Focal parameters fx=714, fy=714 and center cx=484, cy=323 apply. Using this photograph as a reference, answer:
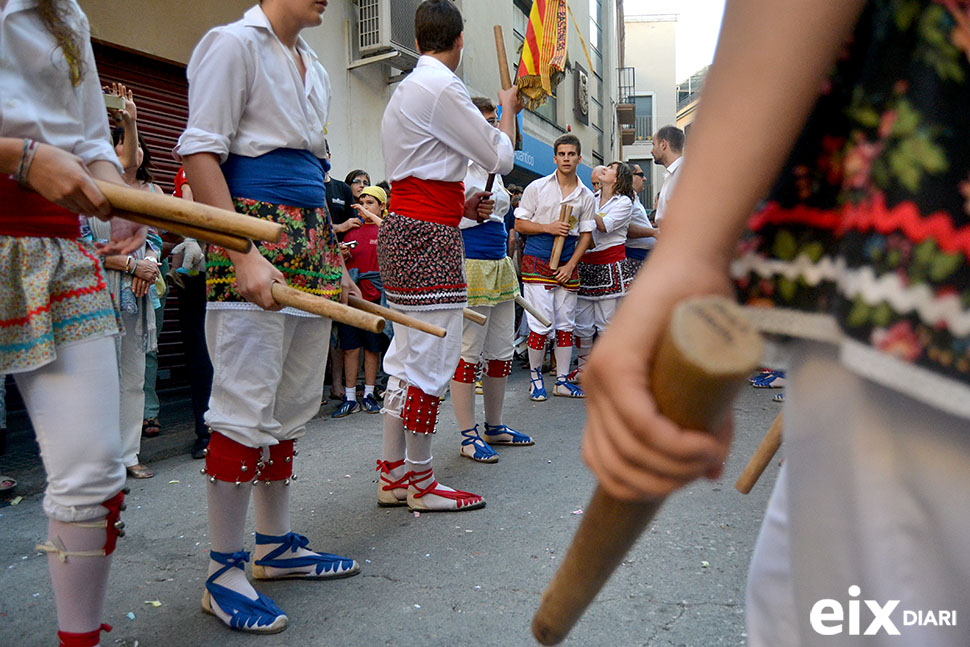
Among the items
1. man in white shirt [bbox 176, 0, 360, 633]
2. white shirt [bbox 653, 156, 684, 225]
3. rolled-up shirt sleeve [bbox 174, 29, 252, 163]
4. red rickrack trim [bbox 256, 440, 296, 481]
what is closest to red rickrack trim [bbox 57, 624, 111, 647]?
man in white shirt [bbox 176, 0, 360, 633]

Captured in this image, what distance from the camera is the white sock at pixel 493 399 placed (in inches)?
174

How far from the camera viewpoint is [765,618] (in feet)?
2.31

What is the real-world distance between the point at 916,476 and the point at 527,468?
348 cm

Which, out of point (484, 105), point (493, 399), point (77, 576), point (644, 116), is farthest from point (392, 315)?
point (644, 116)

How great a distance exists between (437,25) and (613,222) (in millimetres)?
3898

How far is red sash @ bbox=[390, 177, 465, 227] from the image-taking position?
3195 mm

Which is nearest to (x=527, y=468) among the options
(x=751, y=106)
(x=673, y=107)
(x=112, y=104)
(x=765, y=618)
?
(x=112, y=104)

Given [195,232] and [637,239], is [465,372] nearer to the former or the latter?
[195,232]

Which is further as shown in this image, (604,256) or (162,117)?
(604,256)

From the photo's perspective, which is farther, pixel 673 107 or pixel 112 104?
pixel 673 107

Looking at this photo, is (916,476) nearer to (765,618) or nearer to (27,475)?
(765,618)

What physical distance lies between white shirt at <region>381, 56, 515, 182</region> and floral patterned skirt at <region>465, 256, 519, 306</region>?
967mm

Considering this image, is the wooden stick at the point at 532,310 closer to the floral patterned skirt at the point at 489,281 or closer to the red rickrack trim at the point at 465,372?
the floral patterned skirt at the point at 489,281

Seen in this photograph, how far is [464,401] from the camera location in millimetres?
4082
